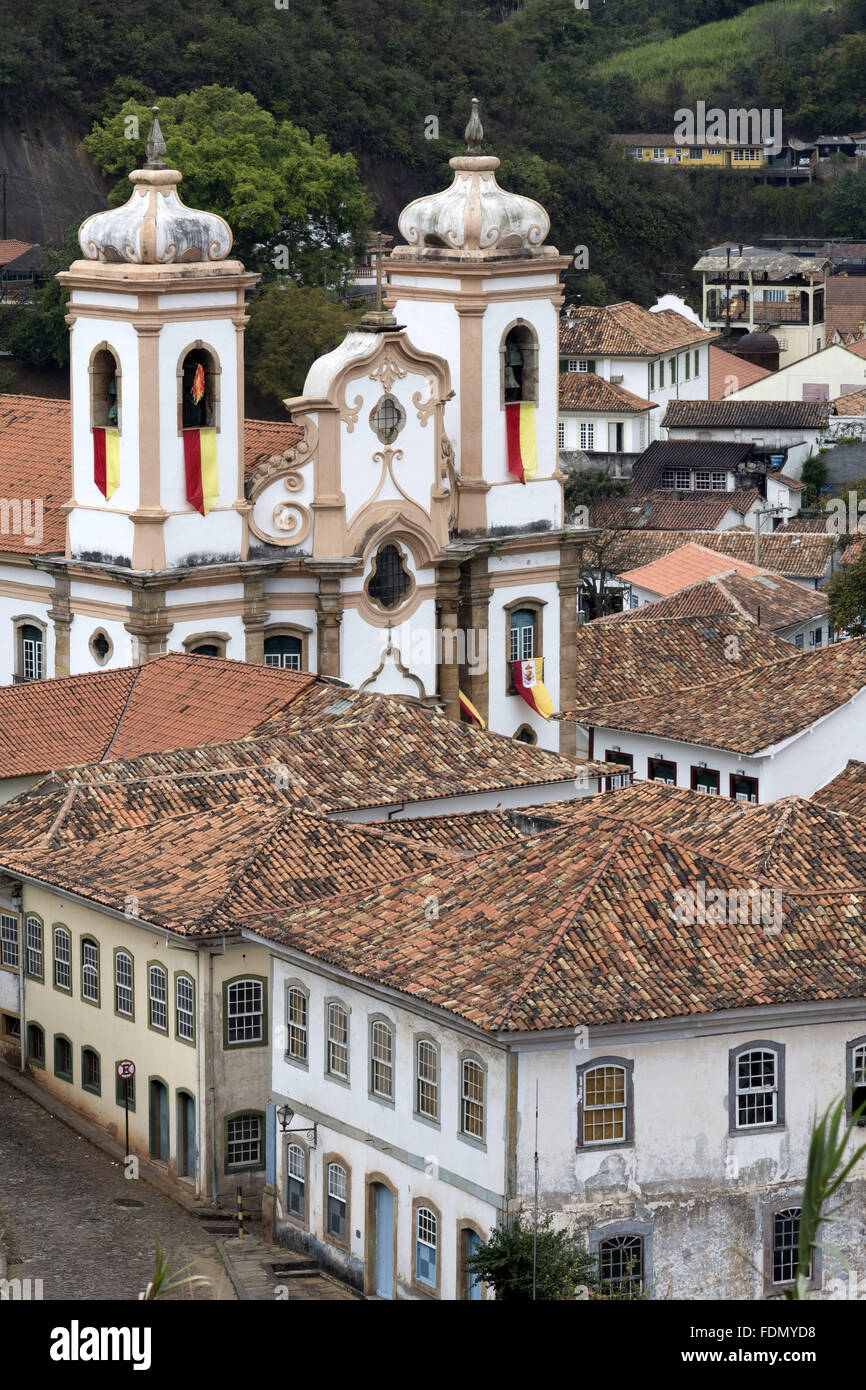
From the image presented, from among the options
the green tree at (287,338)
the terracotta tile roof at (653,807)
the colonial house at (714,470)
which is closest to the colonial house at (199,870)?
the terracotta tile roof at (653,807)

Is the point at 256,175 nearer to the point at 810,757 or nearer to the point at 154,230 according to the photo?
the point at 154,230

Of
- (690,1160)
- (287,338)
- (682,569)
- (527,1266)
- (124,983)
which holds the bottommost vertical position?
(527,1266)

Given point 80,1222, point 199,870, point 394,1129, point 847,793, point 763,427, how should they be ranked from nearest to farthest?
point 394,1129 → point 80,1222 → point 199,870 → point 847,793 → point 763,427

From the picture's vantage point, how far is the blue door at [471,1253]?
132 feet

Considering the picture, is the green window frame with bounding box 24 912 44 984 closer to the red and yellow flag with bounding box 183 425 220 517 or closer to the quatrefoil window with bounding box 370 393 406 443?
the red and yellow flag with bounding box 183 425 220 517

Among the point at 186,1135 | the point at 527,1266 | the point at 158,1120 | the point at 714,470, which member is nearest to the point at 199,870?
the point at 158,1120

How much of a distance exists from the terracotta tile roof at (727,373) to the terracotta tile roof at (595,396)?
38.8 feet

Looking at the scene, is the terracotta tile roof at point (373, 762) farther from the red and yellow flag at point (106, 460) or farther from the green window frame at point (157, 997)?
the red and yellow flag at point (106, 460)

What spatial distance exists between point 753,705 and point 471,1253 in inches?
1130

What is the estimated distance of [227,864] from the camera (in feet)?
159

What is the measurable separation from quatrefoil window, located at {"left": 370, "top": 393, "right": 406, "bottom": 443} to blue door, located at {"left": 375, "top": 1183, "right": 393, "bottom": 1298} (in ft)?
83.1

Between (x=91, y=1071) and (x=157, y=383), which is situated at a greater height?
(x=157, y=383)

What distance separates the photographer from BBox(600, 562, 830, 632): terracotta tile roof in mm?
82750
